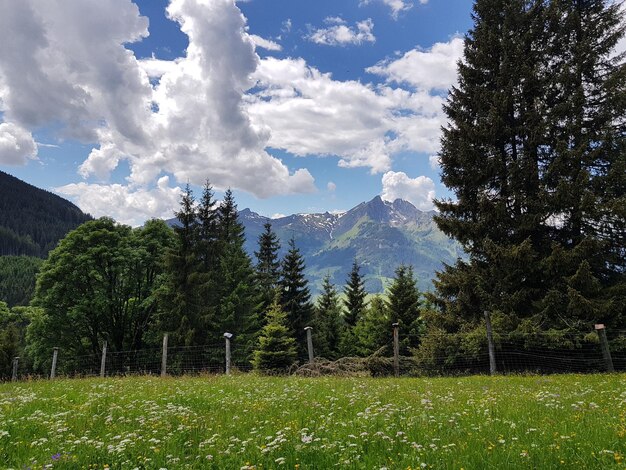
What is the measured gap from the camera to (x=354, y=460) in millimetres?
4699

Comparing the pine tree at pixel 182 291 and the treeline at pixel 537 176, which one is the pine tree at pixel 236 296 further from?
the treeline at pixel 537 176

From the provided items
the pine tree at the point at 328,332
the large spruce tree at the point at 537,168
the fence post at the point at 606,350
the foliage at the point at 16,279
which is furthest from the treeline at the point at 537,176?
the foliage at the point at 16,279

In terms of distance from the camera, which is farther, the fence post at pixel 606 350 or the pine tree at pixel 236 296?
the pine tree at pixel 236 296

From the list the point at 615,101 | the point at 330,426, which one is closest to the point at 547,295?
the point at 615,101

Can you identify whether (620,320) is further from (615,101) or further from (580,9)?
(580,9)

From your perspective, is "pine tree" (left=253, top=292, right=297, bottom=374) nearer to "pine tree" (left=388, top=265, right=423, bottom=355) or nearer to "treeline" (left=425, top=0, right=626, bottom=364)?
"treeline" (left=425, top=0, right=626, bottom=364)

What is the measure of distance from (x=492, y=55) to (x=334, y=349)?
3529 cm

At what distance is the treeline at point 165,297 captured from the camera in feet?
121

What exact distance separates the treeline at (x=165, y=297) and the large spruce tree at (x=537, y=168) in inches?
592

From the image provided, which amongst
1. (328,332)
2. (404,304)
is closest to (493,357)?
(404,304)

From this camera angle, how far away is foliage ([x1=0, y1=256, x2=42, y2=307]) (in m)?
141

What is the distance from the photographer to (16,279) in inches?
6073

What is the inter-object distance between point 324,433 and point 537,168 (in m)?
19.3

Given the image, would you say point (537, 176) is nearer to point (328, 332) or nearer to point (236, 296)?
point (236, 296)
